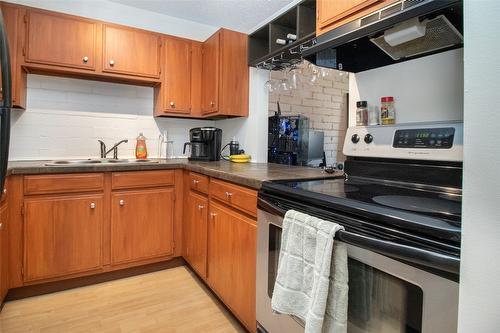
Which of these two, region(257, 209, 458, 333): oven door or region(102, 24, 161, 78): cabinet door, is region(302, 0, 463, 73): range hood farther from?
region(102, 24, 161, 78): cabinet door

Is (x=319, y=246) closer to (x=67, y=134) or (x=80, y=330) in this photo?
(x=80, y=330)

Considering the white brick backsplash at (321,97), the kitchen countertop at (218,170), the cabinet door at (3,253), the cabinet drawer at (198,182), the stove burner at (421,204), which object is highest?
the white brick backsplash at (321,97)

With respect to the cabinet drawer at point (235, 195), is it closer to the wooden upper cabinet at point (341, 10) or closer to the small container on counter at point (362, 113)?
the small container on counter at point (362, 113)

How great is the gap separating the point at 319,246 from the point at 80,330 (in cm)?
155

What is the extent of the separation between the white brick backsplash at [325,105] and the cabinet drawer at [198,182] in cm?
133

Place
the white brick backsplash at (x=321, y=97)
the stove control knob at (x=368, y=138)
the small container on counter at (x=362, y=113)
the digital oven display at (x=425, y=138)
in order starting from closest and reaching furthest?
the digital oven display at (x=425, y=138)
the stove control knob at (x=368, y=138)
the small container on counter at (x=362, y=113)
the white brick backsplash at (x=321, y=97)

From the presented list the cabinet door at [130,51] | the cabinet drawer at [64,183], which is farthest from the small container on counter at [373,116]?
the cabinet door at [130,51]

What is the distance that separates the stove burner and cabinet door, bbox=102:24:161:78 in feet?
7.88

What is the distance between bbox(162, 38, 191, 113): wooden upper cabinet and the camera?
2.77 m

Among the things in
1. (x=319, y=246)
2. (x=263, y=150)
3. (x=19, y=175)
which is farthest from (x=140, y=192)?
(x=319, y=246)

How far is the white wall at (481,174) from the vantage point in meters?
0.47

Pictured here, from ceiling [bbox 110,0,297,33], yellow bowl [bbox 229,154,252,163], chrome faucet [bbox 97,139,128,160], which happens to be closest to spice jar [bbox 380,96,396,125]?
yellow bowl [bbox 229,154,252,163]

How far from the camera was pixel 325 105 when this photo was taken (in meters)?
3.56

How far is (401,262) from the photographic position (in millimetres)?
746
